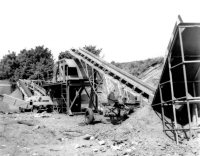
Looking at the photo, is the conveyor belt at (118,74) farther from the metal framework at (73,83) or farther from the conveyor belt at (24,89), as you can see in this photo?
the conveyor belt at (24,89)

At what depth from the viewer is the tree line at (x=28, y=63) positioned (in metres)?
38.0

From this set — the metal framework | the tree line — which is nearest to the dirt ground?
the metal framework

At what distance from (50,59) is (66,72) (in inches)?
843

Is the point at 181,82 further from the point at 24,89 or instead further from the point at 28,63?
the point at 28,63

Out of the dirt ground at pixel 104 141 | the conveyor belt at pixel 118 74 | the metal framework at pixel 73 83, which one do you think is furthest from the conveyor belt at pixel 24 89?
the dirt ground at pixel 104 141

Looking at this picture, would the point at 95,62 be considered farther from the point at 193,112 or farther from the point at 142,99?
the point at 193,112

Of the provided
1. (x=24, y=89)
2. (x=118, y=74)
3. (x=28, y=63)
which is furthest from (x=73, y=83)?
(x=28, y=63)

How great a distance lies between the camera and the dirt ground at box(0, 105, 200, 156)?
8773 mm

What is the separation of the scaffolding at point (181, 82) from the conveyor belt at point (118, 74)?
1.44 meters

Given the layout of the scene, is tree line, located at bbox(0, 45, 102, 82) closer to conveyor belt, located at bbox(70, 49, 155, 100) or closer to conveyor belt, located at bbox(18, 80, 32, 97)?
conveyor belt, located at bbox(18, 80, 32, 97)

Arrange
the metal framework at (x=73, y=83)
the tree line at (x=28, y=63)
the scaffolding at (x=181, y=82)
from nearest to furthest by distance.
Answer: the scaffolding at (x=181, y=82) < the metal framework at (x=73, y=83) < the tree line at (x=28, y=63)

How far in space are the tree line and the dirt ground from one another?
2480 centimetres

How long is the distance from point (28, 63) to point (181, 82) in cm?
3118

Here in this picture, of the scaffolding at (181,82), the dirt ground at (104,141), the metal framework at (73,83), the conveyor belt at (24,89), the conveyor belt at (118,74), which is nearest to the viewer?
the dirt ground at (104,141)
